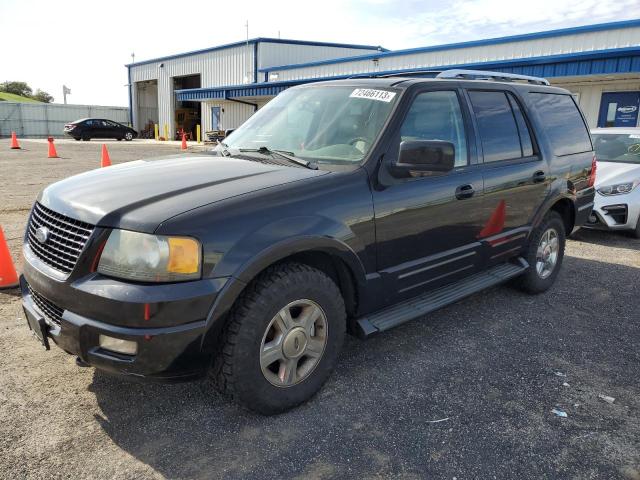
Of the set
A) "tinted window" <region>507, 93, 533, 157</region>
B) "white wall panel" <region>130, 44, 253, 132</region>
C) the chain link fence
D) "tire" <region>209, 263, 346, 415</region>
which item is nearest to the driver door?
"tire" <region>209, 263, 346, 415</region>

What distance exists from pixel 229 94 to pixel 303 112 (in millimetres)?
29377

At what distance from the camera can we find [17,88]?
84.9m

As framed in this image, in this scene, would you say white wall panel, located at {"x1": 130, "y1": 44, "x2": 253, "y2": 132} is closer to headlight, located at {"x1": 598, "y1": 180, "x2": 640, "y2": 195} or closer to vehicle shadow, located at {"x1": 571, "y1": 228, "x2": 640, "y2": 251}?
vehicle shadow, located at {"x1": 571, "y1": 228, "x2": 640, "y2": 251}

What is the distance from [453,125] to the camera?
12.1ft

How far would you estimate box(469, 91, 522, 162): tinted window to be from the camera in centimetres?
390

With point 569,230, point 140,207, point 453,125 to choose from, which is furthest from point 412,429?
point 569,230

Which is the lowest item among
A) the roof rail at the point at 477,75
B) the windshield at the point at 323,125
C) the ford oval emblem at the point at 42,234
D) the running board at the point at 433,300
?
the running board at the point at 433,300

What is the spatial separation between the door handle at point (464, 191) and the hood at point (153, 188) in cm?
116

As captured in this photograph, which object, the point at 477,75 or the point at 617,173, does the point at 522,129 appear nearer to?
the point at 477,75

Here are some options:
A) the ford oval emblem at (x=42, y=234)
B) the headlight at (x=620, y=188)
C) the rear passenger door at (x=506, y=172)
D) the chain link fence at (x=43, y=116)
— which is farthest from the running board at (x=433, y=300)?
the chain link fence at (x=43, y=116)

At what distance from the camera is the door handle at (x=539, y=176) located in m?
4.37

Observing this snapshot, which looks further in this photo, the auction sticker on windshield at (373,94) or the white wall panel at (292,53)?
the white wall panel at (292,53)

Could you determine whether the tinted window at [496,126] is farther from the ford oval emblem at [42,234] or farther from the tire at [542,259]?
the ford oval emblem at [42,234]

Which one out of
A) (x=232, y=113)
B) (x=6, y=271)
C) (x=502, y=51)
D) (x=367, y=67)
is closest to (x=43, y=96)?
(x=232, y=113)
